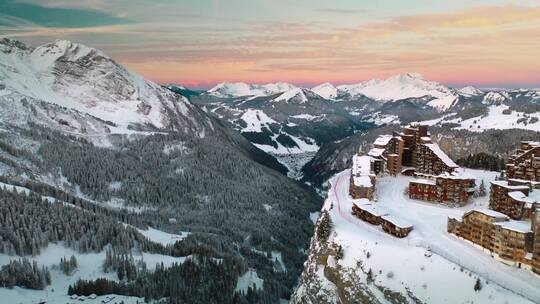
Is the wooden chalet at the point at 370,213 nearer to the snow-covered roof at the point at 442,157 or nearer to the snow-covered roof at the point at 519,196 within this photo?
the snow-covered roof at the point at 519,196

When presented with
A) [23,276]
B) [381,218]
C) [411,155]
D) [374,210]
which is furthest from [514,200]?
[23,276]

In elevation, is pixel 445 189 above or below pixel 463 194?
above

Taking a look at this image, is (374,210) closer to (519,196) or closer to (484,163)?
(519,196)

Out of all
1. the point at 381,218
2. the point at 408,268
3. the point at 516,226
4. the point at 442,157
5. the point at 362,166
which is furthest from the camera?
the point at 442,157

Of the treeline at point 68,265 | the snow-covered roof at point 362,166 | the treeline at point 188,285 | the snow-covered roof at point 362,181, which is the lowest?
the treeline at point 188,285

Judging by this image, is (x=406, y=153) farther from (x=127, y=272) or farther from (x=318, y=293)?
(x=127, y=272)

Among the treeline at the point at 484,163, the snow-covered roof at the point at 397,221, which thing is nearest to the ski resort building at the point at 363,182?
the snow-covered roof at the point at 397,221
